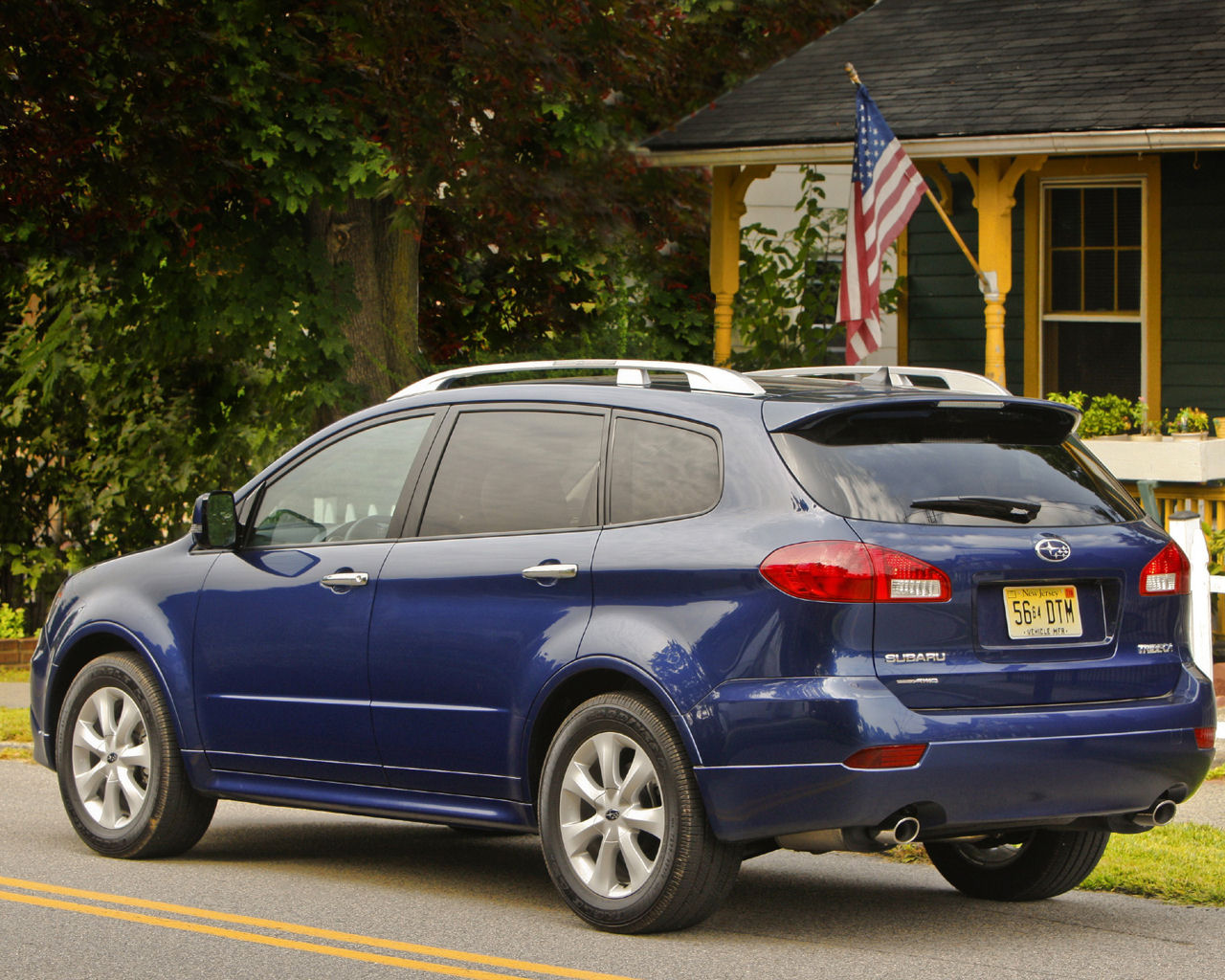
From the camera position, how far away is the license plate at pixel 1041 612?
611 cm

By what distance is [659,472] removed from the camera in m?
6.54

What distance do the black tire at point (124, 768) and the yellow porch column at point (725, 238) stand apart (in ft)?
32.4

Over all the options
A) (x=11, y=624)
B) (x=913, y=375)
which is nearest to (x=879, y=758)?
(x=913, y=375)

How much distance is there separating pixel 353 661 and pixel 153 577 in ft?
4.07

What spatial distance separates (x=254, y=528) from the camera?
25.6 ft

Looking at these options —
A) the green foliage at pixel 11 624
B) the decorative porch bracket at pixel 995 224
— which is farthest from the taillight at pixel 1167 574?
the green foliage at pixel 11 624

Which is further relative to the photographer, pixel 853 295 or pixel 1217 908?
pixel 853 295

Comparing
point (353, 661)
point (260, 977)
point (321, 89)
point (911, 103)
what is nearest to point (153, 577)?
point (353, 661)

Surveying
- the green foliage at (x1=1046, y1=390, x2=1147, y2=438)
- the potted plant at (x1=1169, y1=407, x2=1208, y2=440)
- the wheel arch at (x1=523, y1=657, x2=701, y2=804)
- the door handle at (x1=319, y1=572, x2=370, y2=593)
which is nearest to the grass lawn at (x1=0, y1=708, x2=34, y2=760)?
the door handle at (x1=319, y1=572, x2=370, y2=593)

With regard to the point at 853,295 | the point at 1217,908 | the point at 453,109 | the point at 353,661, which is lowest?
the point at 1217,908

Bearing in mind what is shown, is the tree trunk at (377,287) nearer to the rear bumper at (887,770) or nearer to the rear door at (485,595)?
the rear door at (485,595)

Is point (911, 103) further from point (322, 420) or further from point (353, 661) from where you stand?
point (353, 661)

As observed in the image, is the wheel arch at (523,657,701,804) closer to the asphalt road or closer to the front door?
the asphalt road

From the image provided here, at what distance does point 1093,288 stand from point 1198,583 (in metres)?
7.70
